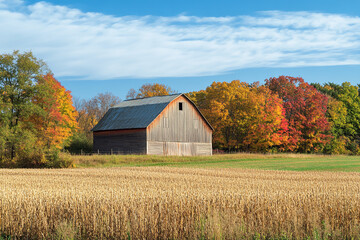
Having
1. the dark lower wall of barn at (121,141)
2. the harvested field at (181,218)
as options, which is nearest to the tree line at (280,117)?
the dark lower wall of barn at (121,141)

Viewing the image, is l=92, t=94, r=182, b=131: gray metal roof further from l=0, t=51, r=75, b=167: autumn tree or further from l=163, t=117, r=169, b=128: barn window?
l=0, t=51, r=75, b=167: autumn tree

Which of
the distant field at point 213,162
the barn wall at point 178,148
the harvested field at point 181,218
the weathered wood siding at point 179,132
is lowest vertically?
the distant field at point 213,162

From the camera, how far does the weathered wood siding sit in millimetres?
56625

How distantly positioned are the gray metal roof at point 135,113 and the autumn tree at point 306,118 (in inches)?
957

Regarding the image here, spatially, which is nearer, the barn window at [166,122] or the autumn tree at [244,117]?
the barn window at [166,122]

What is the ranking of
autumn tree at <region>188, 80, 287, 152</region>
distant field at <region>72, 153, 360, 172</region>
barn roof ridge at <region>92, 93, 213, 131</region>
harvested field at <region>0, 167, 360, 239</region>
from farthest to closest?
autumn tree at <region>188, 80, 287, 152</region> → barn roof ridge at <region>92, 93, 213, 131</region> → distant field at <region>72, 153, 360, 172</region> → harvested field at <region>0, 167, 360, 239</region>

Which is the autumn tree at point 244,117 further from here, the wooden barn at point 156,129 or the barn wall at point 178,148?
the barn wall at point 178,148

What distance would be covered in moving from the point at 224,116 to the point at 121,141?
1777cm

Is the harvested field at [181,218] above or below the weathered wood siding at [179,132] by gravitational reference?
below

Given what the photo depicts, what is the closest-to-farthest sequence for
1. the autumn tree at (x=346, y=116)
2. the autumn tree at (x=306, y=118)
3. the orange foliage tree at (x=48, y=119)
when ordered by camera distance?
the orange foliage tree at (x=48, y=119), the autumn tree at (x=306, y=118), the autumn tree at (x=346, y=116)

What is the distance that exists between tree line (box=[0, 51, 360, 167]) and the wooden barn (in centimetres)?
A: 560

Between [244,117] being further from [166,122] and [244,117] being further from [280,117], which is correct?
[166,122]

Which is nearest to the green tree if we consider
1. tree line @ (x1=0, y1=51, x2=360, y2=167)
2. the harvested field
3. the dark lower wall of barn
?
Result: tree line @ (x1=0, y1=51, x2=360, y2=167)

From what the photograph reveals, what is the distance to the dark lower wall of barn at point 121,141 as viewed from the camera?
55875 mm
